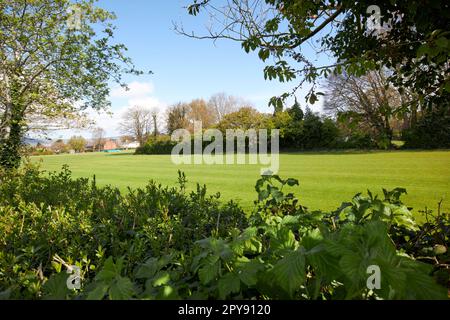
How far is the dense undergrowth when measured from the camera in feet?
3.25

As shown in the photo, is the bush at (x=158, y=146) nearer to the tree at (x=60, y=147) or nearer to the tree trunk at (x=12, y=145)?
the tree at (x=60, y=147)

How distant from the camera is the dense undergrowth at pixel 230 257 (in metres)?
0.99

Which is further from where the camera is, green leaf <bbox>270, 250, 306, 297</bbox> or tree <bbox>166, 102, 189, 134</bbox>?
tree <bbox>166, 102, 189, 134</bbox>

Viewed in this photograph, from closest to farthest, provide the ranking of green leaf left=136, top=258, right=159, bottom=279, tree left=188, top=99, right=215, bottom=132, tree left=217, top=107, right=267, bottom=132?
green leaf left=136, top=258, right=159, bottom=279 < tree left=217, top=107, right=267, bottom=132 < tree left=188, top=99, right=215, bottom=132

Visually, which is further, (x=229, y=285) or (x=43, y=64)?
(x=43, y=64)

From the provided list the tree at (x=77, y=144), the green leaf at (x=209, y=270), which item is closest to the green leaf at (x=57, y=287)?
the green leaf at (x=209, y=270)

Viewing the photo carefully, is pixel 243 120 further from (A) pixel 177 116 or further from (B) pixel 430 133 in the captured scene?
(A) pixel 177 116

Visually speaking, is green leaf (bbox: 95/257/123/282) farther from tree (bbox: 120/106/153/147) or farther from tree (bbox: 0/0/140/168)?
tree (bbox: 120/106/153/147)

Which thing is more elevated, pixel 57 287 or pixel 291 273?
pixel 291 273

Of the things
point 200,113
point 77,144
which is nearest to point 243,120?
point 200,113

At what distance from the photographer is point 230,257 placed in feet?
4.06

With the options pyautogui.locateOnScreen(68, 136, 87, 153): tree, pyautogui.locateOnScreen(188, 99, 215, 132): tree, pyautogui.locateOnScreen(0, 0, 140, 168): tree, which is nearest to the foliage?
pyautogui.locateOnScreen(0, 0, 140, 168): tree
